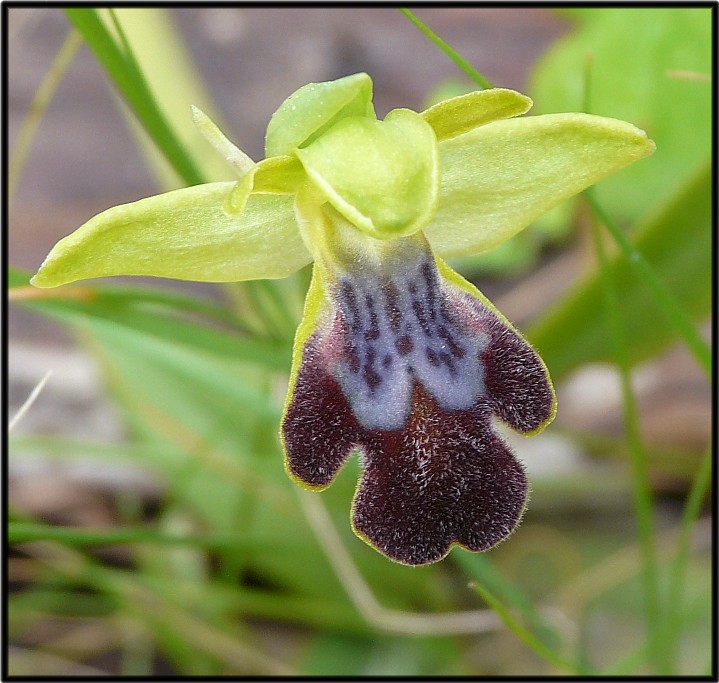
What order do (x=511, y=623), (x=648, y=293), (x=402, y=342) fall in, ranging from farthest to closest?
1. (x=648, y=293)
2. (x=511, y=623)
3. (x=402, y=342)

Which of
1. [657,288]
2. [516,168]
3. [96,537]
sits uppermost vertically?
[516,168]

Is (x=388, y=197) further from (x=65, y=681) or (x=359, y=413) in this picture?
(x=65, y=681)

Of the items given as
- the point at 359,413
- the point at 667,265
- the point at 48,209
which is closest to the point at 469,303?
the point at 359,413

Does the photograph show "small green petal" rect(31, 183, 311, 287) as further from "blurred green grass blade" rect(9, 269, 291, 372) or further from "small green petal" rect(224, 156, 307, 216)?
"blurred green grass blade" rect(9, 269, 291, 372)

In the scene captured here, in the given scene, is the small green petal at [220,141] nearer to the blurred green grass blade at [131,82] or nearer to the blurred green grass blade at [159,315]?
the blurred green grass blade at [131,82]

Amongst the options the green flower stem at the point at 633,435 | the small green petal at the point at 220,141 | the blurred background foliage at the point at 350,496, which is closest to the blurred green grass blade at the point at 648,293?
the blurred background foliage at the point at 350,496

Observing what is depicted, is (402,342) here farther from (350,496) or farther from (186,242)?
(350,496)

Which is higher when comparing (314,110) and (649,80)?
(314,110)

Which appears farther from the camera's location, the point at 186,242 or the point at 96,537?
the point at 96,537

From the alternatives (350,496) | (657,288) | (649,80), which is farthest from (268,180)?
(649,80)
